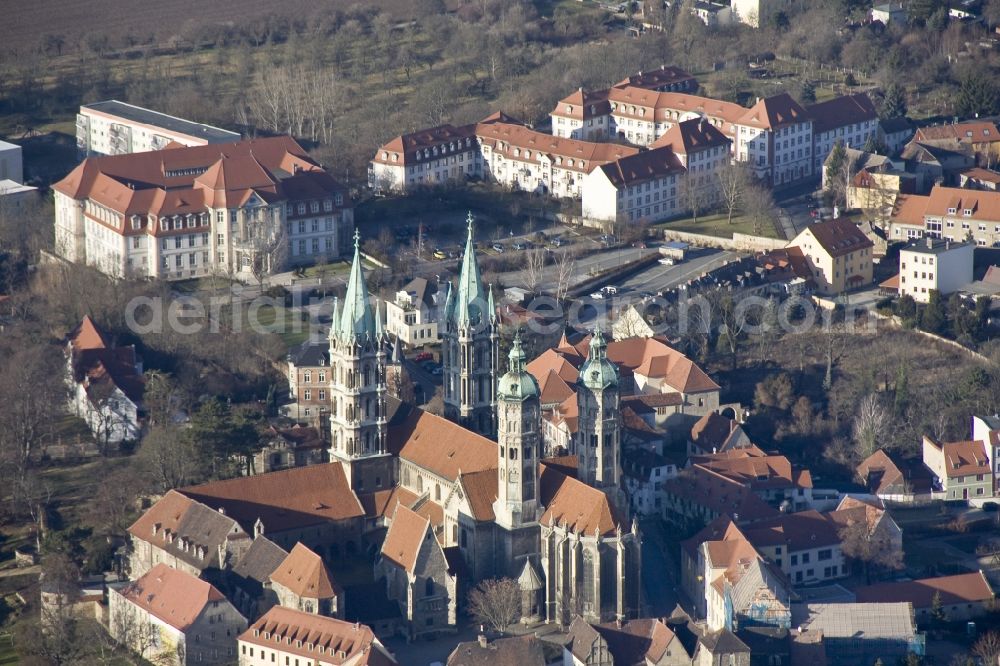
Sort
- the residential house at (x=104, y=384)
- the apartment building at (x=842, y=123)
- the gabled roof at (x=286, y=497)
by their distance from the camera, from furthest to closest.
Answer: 1. the apartment building at (x=842, y=123)
2. the residential house at (x=104, y=384)
3. the gabled roof at (x=286, y=497)

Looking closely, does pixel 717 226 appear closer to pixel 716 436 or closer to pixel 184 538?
pixel 716 436

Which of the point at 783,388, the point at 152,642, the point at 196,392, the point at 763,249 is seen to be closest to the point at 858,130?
the point at 763,249

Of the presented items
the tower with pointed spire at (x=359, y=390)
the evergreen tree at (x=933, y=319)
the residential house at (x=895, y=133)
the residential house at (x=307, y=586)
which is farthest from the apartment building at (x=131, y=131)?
the residential house at (x=307, y=586)

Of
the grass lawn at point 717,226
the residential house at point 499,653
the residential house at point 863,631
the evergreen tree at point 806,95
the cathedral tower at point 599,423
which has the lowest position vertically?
the grass lawn at point 717,226

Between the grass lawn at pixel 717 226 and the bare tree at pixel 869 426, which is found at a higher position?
the bare tree at pixel 869 426

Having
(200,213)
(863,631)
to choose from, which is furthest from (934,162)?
(863,631)

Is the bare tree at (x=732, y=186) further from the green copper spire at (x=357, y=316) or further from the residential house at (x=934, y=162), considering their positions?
the green copper spire at (x=357, y=316)

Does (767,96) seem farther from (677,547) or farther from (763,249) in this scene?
(677,547)
